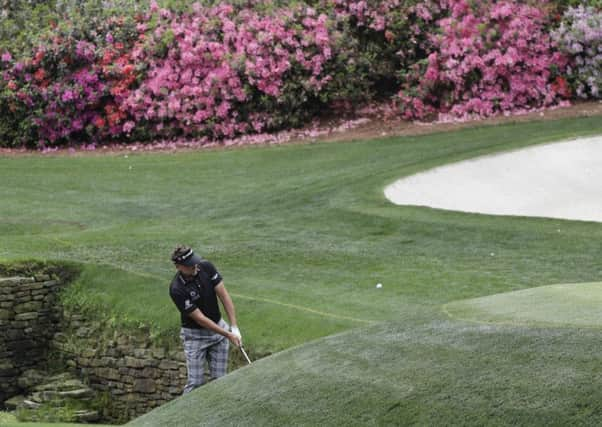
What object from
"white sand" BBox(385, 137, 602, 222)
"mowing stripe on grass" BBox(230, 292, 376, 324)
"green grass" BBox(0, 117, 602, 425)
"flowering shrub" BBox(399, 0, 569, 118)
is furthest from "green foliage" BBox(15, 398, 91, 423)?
"flowering shrub" BBox(399, 0, 569, 118)

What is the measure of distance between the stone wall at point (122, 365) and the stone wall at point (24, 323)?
12.2 inches

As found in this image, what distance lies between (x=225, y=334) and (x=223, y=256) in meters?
5.46

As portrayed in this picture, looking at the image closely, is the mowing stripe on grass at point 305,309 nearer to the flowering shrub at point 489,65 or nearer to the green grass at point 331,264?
the green grass at point 331,264

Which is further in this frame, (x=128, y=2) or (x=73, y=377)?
(x=128, y=2)

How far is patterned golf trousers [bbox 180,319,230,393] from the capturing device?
10898 mm

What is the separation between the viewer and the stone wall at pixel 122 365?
13562 mm

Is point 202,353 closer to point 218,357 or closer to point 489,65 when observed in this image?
point 218,357

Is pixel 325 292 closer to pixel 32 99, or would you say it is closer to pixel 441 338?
pixel 441 338

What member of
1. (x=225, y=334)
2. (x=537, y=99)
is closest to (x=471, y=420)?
(x=225, y=334)

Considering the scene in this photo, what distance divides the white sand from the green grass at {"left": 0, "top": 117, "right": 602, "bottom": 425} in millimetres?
457

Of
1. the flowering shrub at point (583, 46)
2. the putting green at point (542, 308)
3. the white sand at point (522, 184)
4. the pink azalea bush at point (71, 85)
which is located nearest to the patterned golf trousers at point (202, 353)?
the putting green at point (542, 308)

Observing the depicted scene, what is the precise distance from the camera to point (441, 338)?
8.46m

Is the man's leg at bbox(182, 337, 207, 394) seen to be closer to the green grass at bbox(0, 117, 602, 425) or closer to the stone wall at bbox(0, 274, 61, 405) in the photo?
the green grass at bbox(0, 117, 602, 425)

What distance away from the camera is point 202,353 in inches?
432
